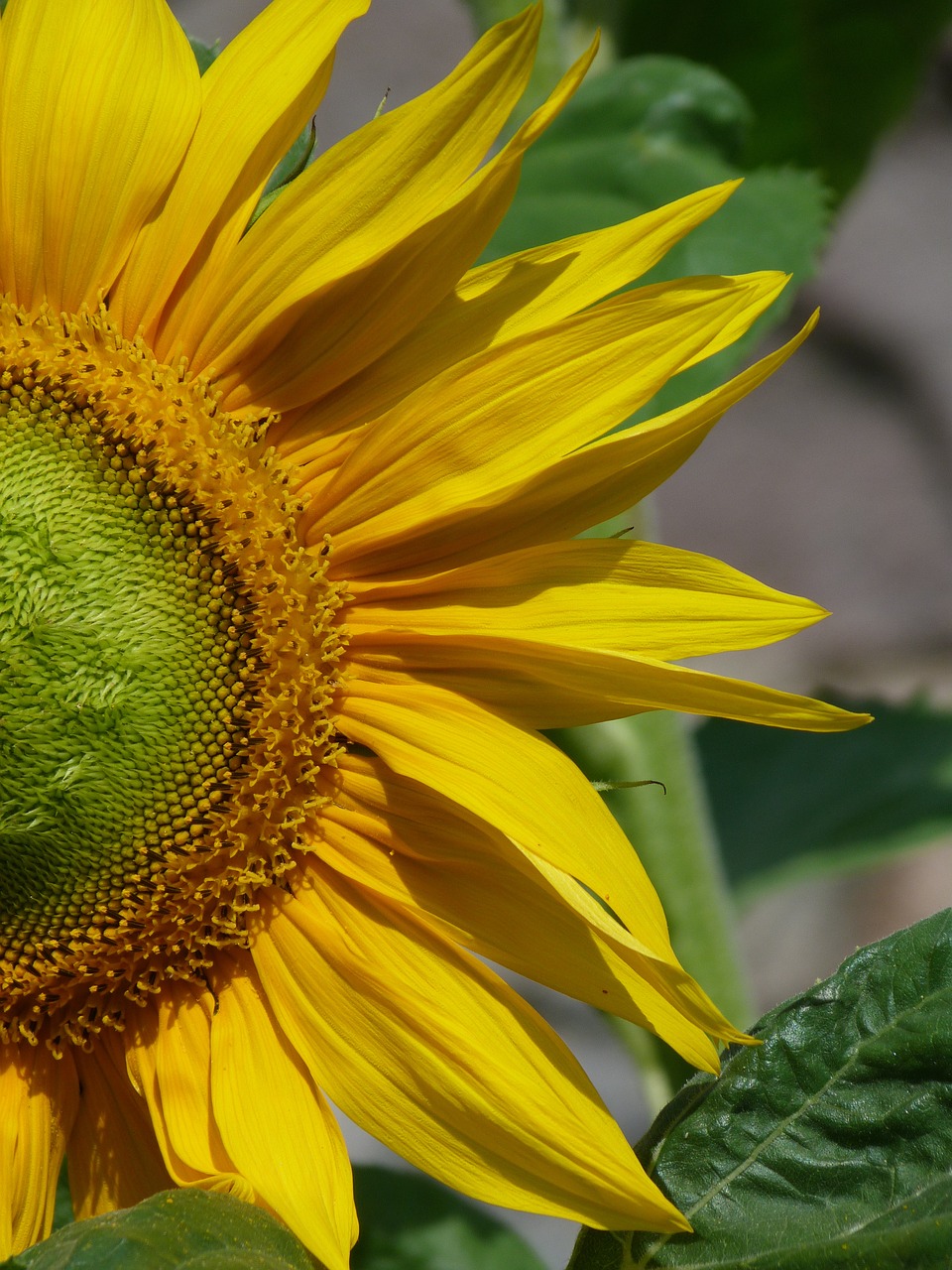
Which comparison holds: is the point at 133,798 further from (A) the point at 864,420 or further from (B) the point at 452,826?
(A) the point at 864,420

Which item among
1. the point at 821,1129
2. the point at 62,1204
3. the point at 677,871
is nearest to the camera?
the point at 821,1129

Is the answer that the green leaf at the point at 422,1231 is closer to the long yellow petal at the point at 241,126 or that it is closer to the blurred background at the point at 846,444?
the long yellow petal at the point at 241,126

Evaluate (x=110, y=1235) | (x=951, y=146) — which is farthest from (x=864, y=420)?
(x=110, y=1235)

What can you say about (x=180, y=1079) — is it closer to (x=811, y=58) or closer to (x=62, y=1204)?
(x=62, y=1204)


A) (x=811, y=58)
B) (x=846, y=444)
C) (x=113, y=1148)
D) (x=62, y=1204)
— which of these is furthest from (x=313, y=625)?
(x=846, y=444)

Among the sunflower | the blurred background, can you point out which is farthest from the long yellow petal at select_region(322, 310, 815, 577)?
the blurred background

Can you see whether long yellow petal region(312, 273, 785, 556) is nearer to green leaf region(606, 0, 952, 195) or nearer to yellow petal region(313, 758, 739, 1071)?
yellow petal region(313, 758, 739, 1071)

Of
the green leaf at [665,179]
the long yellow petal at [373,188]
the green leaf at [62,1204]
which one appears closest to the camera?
the long yellow petal at [373,188]

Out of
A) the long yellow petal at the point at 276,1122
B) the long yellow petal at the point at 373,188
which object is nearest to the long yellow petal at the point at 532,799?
the long yellow petal at the point at 276,1122
